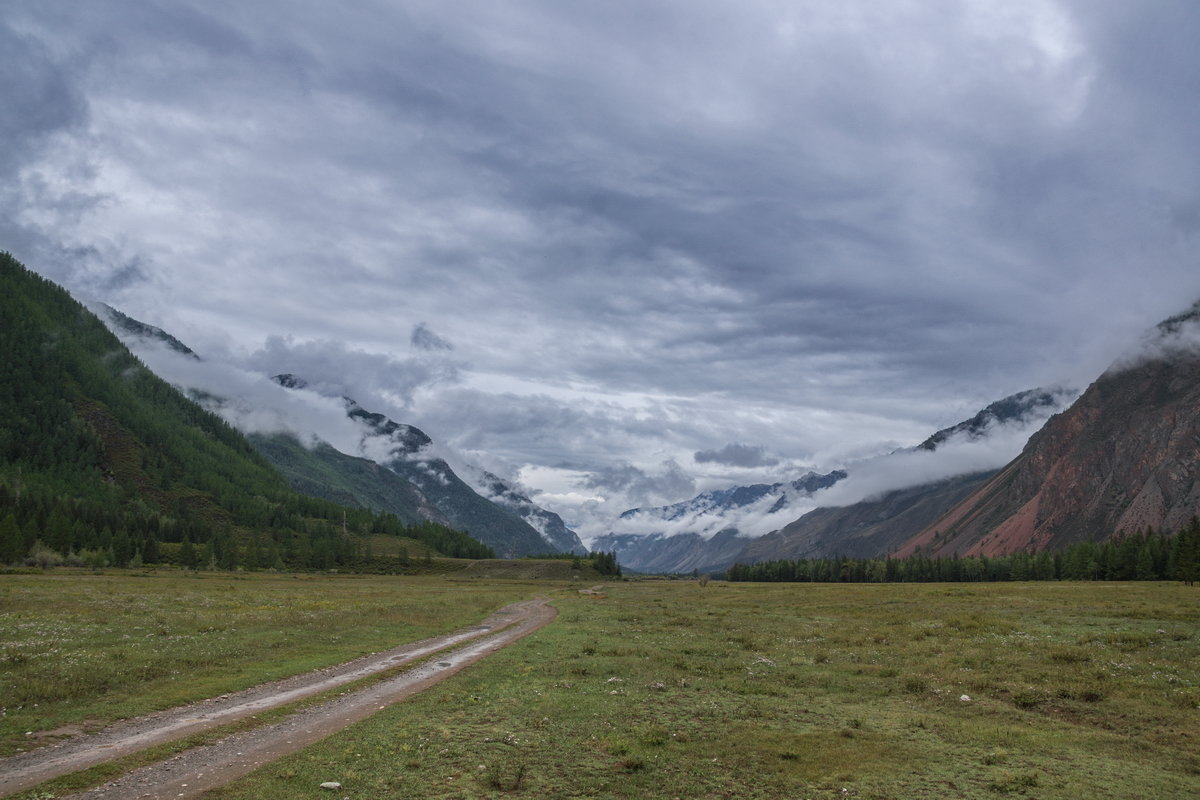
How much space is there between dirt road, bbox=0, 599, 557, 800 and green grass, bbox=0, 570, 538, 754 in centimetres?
134

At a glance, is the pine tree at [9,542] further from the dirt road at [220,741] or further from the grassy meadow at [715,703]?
the dirt road at [220,741]

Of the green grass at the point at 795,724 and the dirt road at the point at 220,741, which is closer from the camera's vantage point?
the dirt road at the point at 220,741

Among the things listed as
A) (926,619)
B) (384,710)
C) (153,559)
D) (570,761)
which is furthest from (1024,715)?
(153,559)

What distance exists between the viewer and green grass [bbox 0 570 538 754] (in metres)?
24.5

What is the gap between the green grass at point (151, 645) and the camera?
24.5 m

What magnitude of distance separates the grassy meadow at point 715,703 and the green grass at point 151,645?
0.23 m

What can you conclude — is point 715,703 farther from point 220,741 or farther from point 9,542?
point 9,542

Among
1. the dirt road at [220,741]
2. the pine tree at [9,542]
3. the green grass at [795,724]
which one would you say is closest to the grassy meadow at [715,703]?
the green grass at [795,724]

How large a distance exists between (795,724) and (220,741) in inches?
733

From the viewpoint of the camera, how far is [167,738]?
20.6 metres

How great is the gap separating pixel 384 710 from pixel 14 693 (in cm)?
1331

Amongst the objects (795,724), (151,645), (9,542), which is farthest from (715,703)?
(9,542)

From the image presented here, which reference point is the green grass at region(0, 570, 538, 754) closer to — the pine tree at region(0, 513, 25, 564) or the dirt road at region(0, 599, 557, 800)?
the dirt road at region(0, 599, 557, 800)

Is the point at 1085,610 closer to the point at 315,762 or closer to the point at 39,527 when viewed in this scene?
the point at 315,762
